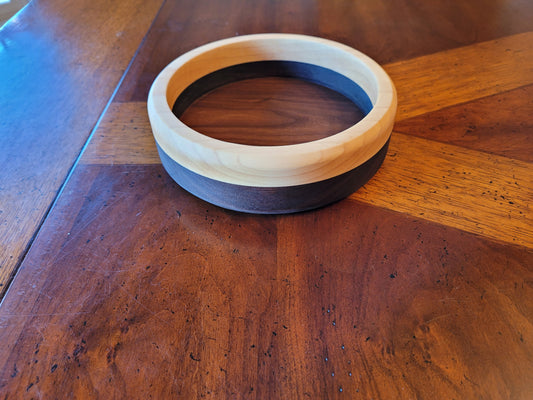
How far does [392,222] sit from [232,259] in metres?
0.17

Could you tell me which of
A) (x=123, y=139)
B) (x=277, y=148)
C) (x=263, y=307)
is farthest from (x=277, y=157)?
(x=123, y=139)

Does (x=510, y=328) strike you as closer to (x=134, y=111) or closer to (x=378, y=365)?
(x=378, y=365)

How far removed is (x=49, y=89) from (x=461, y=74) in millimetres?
643

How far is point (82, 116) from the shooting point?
23.0 inches

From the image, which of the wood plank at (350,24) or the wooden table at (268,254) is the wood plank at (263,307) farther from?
the wood plank at (350,24)

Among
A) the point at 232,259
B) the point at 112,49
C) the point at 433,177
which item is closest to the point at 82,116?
the point at 112,49

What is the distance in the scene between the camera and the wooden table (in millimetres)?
310

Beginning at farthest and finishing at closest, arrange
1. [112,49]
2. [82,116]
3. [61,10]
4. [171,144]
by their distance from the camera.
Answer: [61,10] < [112,49] < [82,116] < [171,144]

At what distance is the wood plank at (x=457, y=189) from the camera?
0.41 meters

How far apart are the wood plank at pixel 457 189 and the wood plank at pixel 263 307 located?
0.02m

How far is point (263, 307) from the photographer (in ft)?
1.14

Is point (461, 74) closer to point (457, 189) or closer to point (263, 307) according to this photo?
point (457, 189)

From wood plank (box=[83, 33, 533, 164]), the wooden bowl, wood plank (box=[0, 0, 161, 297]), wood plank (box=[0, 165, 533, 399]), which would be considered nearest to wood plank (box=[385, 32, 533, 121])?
wood plank (box=[83, 33, 533, 164])

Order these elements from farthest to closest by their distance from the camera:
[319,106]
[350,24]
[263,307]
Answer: [350,24] < [319,106] < [263,307]
